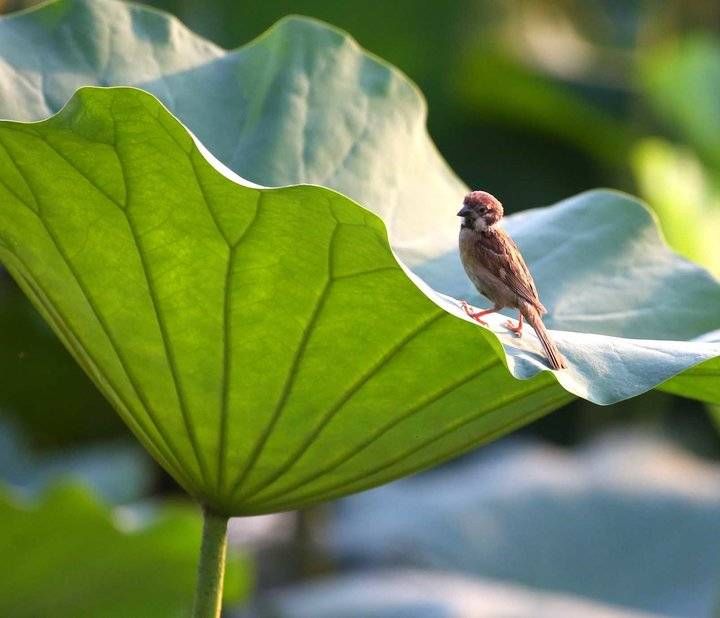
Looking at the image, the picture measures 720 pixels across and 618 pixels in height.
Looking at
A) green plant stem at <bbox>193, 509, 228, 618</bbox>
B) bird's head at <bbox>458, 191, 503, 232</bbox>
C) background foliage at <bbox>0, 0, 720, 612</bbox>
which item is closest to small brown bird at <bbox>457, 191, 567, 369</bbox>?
bird's head at <bbox>458, 191, 503, 232</bbox>

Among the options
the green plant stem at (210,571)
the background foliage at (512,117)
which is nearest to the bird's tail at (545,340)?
the green plant stem at (210,571)

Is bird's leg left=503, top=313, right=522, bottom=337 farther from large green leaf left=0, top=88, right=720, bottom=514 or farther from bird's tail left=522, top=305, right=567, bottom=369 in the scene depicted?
large green leaf left=0, top=88, right=720, bottom=514

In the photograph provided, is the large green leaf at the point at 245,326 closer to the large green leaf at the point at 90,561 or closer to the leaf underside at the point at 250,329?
the leaf underside at the point at 250,329

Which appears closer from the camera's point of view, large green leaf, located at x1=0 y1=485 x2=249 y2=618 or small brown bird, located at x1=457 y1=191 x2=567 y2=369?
small brown bird, located at x1=457 y1=191 x2=567 y2=369

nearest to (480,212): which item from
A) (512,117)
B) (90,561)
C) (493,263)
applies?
(493,263)

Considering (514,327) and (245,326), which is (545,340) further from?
(245,326)

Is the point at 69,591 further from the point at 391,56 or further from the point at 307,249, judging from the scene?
the point at 391,56
